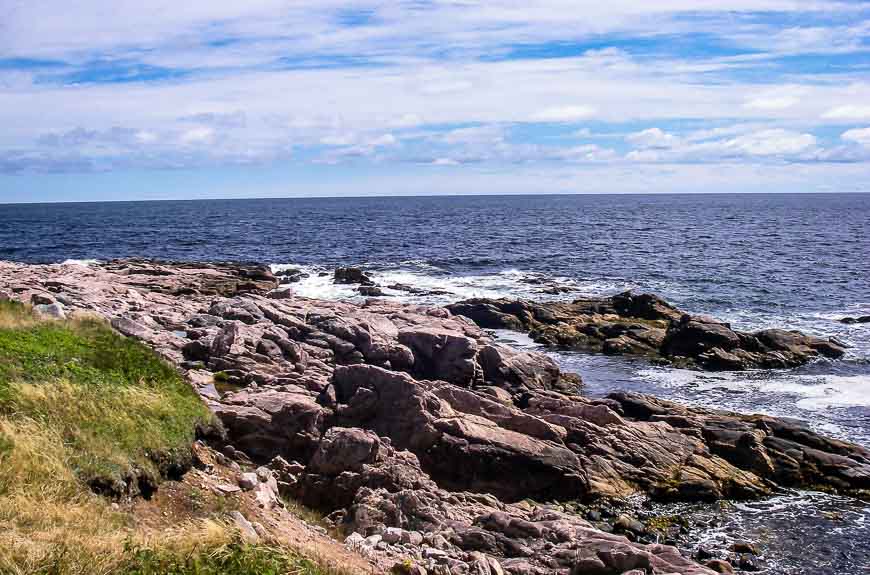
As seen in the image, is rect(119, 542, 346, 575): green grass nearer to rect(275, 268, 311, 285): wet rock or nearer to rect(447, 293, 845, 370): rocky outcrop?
rect(447, 293, 845, 370): rocky outcrop

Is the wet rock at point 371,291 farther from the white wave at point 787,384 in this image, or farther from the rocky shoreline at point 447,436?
the white wave at point 787,384

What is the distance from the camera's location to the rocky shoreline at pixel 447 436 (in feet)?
52.5

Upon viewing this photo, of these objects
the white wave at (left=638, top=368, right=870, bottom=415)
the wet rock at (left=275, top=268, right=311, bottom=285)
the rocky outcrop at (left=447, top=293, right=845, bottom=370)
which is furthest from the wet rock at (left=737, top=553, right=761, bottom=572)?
the wet rock at (left=275, top=268, right=311, bottom=285)

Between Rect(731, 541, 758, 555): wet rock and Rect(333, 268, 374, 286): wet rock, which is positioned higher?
Rect(333, 268, 374, 286): wet rock

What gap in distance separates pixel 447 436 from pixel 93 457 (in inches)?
393

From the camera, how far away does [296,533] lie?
46.0 ft

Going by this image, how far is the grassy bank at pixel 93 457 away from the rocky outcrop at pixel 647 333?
27651 millimetres

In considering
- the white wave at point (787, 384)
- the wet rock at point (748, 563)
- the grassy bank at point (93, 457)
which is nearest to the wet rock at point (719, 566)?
the wet rock at point (748, 563)

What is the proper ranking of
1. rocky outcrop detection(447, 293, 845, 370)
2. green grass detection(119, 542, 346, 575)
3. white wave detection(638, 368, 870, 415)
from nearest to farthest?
green grass detection(119, 542, 346, 575), white wave detection(638, 368, 870, 415), rocky outcrop detection(447, 293, 845, 370)

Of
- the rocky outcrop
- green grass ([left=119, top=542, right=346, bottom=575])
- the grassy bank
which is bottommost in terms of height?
the rocky outcrop

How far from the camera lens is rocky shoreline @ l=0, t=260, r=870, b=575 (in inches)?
631

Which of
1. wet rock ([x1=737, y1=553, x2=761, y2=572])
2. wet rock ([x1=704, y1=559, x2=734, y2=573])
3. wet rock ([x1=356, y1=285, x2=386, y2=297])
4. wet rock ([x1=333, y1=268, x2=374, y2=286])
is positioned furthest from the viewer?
wet rock ([x1=333, y1=268, x2=374, y2=286])

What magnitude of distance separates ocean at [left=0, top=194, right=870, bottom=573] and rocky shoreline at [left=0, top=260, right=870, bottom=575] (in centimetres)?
240

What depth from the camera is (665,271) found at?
228 ft
